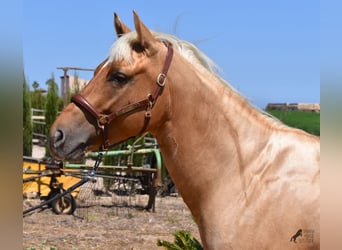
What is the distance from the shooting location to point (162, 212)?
9.12 m

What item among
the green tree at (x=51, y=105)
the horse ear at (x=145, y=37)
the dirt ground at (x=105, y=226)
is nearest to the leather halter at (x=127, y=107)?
the horse ear at (x=145, y=37)

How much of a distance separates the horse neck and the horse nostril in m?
0.49

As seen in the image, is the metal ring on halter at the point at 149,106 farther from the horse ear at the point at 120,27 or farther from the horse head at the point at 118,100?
the horse ear at the point at 120,27

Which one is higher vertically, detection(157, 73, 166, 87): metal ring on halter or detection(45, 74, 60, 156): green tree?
detection(45, 74, 60, 156): green tree

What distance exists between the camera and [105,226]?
7531mm

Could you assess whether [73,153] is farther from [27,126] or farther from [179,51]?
[27,126]

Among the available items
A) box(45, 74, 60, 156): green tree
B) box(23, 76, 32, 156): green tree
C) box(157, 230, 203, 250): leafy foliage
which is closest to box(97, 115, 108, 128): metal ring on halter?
box(157, 230, 203, 250): leafy foliage

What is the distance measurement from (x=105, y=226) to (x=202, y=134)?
5.76 m

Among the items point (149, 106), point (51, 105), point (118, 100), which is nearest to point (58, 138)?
point (118, 100)

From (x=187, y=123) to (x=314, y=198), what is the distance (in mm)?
712

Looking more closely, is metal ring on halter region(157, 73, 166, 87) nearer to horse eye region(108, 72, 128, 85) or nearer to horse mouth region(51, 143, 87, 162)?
horse eye region(108, 72, 128, 85)

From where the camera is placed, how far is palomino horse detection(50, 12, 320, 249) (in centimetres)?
203

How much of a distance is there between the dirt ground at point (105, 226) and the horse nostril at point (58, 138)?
346 centimetres

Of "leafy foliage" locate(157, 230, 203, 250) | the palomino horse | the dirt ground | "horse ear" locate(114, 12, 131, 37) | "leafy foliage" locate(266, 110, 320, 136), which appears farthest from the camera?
"leafy foliage" locate(266, 110, 320, 136)
